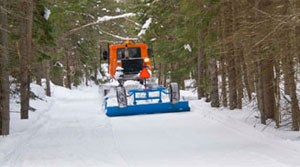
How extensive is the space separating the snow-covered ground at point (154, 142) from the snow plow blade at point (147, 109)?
899 mm

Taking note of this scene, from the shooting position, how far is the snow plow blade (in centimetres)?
1681

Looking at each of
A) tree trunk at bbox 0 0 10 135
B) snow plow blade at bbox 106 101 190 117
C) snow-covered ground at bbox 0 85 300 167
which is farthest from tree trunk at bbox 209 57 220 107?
tree trunk at bbox 0 0 10 135

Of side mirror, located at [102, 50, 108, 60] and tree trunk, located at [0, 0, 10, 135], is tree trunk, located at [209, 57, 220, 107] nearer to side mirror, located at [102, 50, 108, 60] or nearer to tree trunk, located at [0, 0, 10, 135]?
side mirror, located at [102, 50, 108, 60]

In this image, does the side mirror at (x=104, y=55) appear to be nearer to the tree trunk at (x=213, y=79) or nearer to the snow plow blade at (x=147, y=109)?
the snow plow blade at (x=147, y=109)

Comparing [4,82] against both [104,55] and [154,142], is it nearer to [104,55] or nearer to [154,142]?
[154,142]

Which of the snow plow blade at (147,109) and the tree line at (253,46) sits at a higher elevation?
the tree line at (253,46)

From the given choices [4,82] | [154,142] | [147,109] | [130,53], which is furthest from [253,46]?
[130,53]

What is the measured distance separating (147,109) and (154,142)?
6.54m

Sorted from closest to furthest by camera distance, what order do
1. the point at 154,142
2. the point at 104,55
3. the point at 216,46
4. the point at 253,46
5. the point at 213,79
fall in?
1. the point at 253,46
2. the point at 154,142
3. the point at 216,46
4. the point at 213,79
5. the point at 104,55

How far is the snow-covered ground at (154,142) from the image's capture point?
8492 millimetres

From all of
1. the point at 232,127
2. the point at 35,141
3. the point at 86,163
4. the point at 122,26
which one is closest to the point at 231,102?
the point at 232,127

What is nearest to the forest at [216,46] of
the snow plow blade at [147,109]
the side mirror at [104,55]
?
the snow plow blade at [147,109]

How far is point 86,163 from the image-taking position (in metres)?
8.65

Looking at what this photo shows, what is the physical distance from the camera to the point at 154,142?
10.7m
